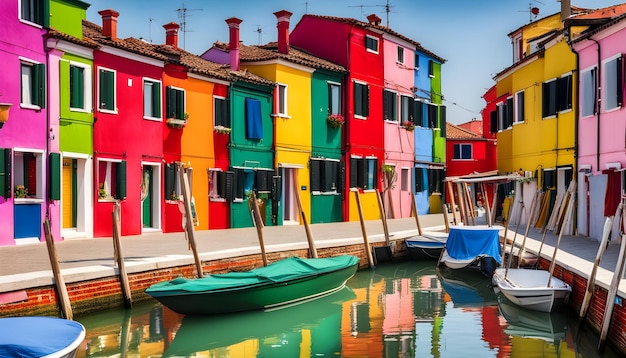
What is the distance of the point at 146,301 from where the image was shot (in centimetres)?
1500

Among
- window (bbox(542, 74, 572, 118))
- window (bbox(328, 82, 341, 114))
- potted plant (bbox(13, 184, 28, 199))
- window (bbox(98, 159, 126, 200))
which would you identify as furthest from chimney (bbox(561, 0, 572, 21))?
potted plant (bbox(13, 184, 28, 199))

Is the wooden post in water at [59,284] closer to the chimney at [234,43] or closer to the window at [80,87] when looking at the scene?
the window at [80,87]

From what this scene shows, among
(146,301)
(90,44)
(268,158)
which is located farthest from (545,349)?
(268,158)

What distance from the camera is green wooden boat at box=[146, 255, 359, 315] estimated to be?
46.0ft

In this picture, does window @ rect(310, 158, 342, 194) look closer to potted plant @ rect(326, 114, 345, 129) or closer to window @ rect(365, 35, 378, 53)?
potted plant @ rect(326, 114, 345, 129)

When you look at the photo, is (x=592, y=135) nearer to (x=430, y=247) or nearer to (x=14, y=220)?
(x=430, y=247)

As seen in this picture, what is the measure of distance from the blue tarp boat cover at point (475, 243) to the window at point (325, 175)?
10.3 meters

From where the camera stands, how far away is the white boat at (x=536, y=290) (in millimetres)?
14203

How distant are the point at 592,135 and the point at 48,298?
50.7ft

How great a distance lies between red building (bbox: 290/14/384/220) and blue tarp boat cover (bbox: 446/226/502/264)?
37.4 feet

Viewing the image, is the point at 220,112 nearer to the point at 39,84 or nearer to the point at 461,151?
the point at 39,84

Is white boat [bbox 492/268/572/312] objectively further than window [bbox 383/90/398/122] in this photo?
No

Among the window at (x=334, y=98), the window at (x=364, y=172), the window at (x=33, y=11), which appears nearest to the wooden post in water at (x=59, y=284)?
the window at (x=33, y=11)

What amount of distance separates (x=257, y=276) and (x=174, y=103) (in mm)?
10651
